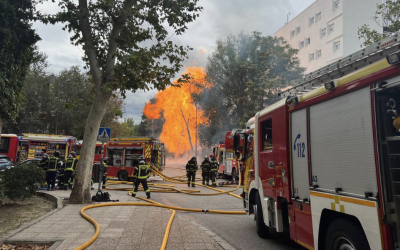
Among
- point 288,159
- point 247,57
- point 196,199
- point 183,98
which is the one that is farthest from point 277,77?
point 288,159

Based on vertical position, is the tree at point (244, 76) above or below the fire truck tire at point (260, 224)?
above

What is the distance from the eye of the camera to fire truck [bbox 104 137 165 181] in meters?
17.8

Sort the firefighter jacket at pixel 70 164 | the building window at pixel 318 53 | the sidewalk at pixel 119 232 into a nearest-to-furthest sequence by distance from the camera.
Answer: the sidewalk at pixel 119 232
the firefighter jacket at pixel 70 164
the building window at pixel 318 53

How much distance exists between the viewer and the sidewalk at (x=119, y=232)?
4.98m

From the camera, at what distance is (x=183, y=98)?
44719 mm

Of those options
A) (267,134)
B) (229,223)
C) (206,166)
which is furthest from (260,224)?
(206,166)

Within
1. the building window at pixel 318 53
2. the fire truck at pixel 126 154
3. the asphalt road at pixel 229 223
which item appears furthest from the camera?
the building window at pixel 318 53

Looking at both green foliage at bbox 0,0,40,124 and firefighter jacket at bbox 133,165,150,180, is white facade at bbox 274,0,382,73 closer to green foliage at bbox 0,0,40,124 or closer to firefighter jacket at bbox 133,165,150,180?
firefighter jacket at bbox 133,165,150,180

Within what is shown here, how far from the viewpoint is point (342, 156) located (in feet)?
10.6

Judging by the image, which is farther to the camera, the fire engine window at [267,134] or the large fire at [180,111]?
the large fire at [180,111]

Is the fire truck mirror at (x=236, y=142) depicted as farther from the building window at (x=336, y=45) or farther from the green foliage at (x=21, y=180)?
the building window at (x=336, y=45)

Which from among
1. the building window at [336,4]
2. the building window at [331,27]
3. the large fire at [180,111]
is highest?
the building window at [336,4]

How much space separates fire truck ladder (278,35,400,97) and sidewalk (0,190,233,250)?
299 cm

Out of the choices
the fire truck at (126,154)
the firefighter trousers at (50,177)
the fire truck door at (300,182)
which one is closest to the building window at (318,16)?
the fire truck at (126,154)
